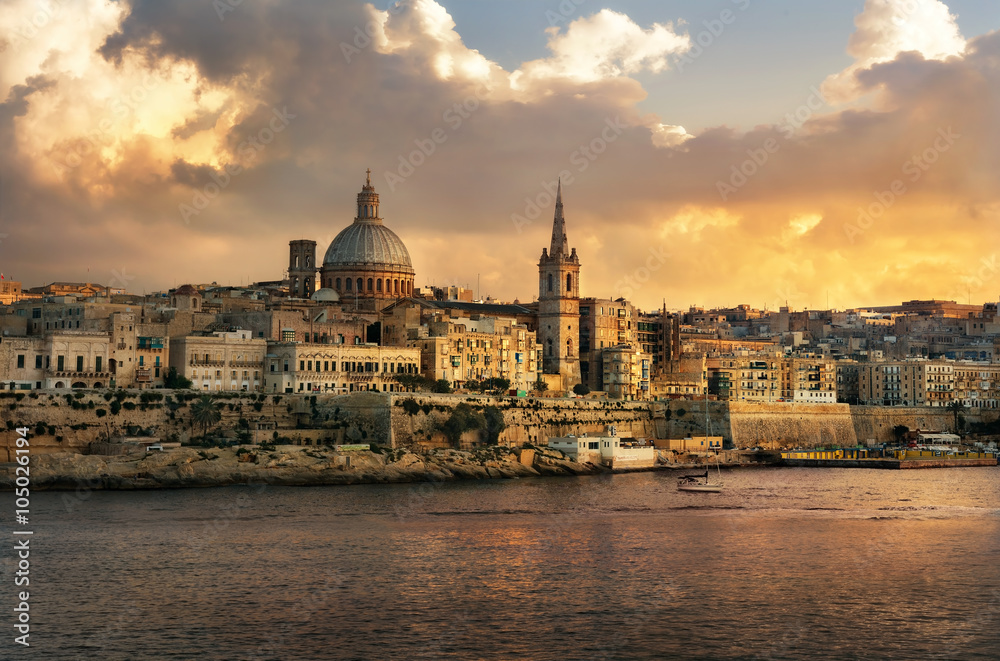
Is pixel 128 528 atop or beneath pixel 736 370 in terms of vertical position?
beneath

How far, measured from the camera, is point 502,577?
1324 inches

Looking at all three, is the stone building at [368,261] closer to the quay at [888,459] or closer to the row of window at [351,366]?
the row of window at [351,366]

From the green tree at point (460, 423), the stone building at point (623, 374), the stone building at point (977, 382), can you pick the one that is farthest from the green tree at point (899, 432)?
the green tree at point (460, 423)

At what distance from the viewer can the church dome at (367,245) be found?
3617 inches

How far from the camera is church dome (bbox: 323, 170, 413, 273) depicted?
9188cm

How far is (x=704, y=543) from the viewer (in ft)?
130

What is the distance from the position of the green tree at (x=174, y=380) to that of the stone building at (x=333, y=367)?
4.98m

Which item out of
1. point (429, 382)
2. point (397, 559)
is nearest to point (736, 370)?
point (429, 382)

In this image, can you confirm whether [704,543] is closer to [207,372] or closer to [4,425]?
[4,425]

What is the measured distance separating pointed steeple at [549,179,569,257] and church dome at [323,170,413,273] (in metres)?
10.1

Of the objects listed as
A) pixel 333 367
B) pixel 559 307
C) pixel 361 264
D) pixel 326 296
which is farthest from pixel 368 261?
pixel 333 367

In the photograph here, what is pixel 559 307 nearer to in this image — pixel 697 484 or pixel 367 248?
pixel 367 248

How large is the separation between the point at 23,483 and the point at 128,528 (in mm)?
11981

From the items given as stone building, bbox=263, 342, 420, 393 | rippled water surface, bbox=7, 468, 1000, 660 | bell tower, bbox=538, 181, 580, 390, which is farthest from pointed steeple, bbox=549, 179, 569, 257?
rippled water surface, bbox=7, 468, 1000, 660
